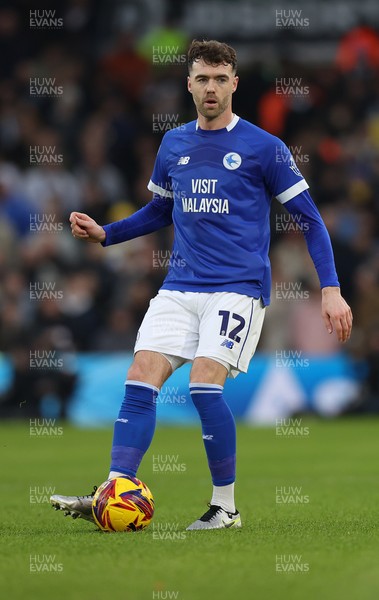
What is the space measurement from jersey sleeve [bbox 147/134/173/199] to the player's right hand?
16.5 inches

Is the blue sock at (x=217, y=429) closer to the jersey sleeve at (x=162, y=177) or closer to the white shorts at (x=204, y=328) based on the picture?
the white shorts at (x=204, y=328)

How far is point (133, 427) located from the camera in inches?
261

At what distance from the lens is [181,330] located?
6746mm

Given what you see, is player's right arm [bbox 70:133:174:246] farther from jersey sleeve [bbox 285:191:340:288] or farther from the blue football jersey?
jersey sleeve [bbox 285:191:340:288]

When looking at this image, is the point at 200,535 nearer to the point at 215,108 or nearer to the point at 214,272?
the point at 214,272

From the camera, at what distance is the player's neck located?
6.89 meters

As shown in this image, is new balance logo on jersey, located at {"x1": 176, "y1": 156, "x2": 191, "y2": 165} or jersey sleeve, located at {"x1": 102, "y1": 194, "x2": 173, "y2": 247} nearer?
new balance logo on jersey, located at {"x1": 176, "y1": 156, "x2": 191, "y2": 165}

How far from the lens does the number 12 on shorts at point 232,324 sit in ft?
21.8

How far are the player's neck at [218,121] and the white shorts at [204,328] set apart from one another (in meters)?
0.91

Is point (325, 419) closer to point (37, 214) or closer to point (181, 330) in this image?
point (37, 214)

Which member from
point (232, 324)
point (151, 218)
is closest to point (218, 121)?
point (151, 218)

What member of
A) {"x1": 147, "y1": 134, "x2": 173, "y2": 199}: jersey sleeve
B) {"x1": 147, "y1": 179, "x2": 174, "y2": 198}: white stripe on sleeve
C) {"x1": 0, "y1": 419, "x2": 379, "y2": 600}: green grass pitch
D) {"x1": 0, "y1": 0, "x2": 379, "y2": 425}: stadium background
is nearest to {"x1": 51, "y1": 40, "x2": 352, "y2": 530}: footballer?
{"x1": 147, "y1": 134, "x2": 173, "y2": 199}: jersey sleeve

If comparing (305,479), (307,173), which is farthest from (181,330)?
(307,173)

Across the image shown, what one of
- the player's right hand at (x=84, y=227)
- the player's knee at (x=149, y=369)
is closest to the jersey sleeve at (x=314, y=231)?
the player's knee at (x=149, y=369)
